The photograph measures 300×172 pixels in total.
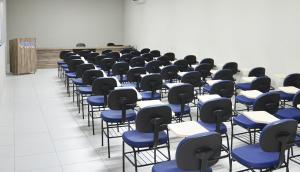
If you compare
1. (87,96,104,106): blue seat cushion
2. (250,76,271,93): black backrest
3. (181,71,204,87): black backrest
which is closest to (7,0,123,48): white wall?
(87,96,104,106): blue seat cushion

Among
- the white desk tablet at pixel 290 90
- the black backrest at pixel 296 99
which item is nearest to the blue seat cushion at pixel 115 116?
the black backrest at pixel 296 99

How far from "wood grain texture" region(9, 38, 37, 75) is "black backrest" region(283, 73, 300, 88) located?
9.51m

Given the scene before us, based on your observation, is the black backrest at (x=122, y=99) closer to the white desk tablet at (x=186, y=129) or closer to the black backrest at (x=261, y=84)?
the white desk tablet at (x=186, y=129)

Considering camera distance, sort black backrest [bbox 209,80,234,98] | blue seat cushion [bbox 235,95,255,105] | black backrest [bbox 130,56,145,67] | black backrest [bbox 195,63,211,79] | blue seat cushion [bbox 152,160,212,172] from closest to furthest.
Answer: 1. blue seat cushion [bbox 152,160,212,172]
2. black backrest [bbox 209,80,234,98]
3. blue seat cushion [bbox 235,95,255,105]
4. black backrest [bbox 195,63,211,79]
5. black backrest [bbox 130,56,145,67]

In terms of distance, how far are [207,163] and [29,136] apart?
3.98 meters

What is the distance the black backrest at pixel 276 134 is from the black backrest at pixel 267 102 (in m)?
1.09

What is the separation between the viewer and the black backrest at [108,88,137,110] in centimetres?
474

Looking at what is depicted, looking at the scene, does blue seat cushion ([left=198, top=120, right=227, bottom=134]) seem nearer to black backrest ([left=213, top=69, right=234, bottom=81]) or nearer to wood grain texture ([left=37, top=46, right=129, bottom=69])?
black backrest ([left=213, top=69, right=234, bottom=81])

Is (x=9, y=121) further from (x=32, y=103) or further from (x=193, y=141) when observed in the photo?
(x=193, y=141)

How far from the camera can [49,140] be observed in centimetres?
572

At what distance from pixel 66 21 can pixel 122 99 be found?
12095mm

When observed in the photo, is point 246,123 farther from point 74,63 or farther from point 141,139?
point 74,63

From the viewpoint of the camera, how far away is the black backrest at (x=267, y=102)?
4367mm

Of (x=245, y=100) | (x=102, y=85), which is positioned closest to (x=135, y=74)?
(x=102, y=85)
